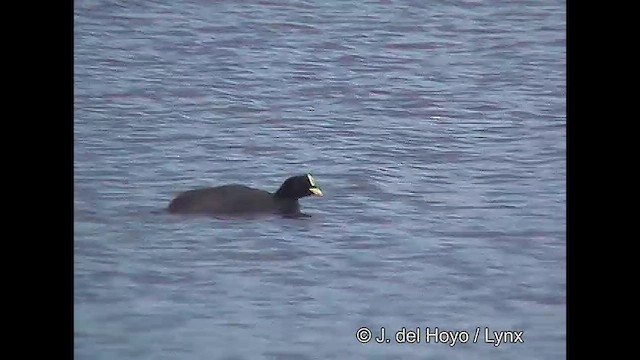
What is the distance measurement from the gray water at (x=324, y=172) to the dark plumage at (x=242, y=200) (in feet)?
0.11

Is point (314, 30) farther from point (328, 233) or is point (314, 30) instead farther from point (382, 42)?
A: point (328, 233)

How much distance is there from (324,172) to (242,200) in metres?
0.25

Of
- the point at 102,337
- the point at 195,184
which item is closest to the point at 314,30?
the point at 195,184

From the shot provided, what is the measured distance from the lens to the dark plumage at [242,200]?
12.4ft

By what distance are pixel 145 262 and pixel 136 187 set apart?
228 mm

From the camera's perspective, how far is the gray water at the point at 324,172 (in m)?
3.67

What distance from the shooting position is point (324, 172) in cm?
385

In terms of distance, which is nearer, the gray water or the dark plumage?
the gray water

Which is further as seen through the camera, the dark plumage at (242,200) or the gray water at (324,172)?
the dark plumage at (242,200)

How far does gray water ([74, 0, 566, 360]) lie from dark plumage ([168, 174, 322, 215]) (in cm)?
3

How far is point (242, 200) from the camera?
378 cm

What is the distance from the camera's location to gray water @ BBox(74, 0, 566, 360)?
367cm

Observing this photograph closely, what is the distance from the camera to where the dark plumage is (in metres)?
3.77
